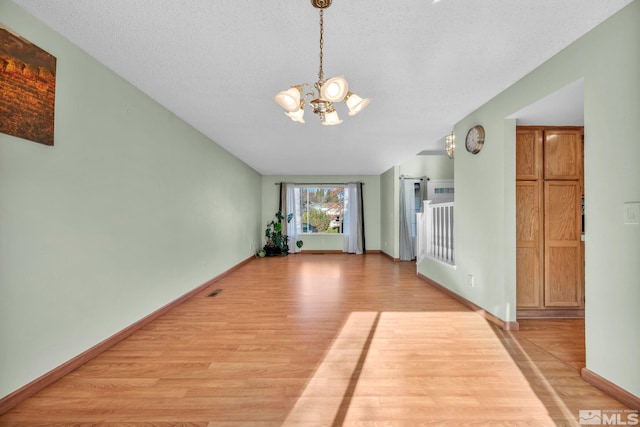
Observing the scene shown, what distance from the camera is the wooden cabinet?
107 inches

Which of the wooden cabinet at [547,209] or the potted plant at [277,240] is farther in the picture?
the potted plant at [277,240]

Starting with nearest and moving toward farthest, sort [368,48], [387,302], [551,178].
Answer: [368,48], [551,178], [387,302]

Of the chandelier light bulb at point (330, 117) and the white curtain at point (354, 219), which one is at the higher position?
the chandelier light bulb at point (330, 117)

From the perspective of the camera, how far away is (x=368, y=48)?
6.25 ft

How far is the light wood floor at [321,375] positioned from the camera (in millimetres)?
1493

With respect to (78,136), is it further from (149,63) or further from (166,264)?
(166,264)

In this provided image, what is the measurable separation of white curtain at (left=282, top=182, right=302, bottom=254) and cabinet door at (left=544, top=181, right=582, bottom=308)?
5899mm

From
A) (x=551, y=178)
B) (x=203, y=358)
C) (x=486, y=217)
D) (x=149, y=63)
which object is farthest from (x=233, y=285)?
(x=551, y=178)

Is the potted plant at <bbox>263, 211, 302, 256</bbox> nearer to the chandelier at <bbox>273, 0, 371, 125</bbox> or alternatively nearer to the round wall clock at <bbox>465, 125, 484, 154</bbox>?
the round wall clock at <bbox>465, 125, 484, 154</bbox>

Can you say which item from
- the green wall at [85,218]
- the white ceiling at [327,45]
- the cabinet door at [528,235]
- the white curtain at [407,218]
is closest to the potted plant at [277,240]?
the white curtain at [407,218]

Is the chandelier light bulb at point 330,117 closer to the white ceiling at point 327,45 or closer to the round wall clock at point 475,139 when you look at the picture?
the white ceiling at point 327,45

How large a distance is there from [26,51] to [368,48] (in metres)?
2.15

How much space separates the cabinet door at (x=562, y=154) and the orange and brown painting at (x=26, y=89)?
4220 mm

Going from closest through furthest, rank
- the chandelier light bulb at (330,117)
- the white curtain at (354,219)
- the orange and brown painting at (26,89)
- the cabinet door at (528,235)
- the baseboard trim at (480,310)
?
the orange and brown painting at (26,89) < the chandelier light bulb at (330,117) < the baseboard trim at (480,310) < the cabinet door at (528,235) < the white curtain at (354,219)
